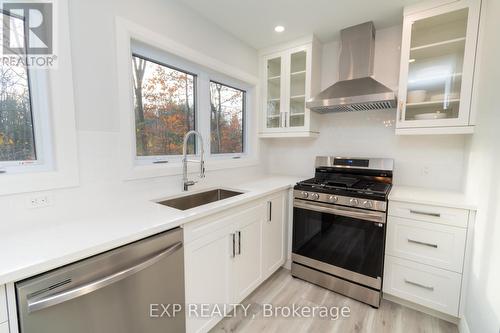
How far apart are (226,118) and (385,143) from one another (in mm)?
1725

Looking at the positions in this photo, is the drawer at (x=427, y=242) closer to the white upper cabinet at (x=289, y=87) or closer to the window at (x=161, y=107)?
the white upper cabinet at (x=289, y=87)

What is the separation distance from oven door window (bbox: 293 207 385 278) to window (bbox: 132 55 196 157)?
133 centimetres

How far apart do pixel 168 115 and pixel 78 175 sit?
2.82 ft

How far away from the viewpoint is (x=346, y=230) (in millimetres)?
1909

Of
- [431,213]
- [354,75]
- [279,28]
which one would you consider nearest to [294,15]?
[279,28]

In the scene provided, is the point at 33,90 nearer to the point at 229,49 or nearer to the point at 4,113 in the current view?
the point at 4,113

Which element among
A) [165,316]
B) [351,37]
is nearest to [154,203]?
[165,316]

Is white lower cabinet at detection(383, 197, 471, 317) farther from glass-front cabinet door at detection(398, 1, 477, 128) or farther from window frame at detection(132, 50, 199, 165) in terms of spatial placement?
window frame at detection(132, 50, 199, 165)

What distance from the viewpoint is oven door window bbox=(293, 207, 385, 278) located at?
1.82 meters

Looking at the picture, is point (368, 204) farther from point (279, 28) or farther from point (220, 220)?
point (279, 28)

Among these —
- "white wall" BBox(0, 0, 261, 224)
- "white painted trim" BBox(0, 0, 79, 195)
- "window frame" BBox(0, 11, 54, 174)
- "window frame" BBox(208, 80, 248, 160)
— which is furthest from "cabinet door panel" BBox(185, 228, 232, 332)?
"window frame" BBox(208, 80, 248, 160)

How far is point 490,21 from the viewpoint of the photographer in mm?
1553

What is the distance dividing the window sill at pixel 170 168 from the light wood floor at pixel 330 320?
1.21 m

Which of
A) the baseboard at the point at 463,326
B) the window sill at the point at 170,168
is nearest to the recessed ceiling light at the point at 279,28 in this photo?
the window sill at the point at 170,168
